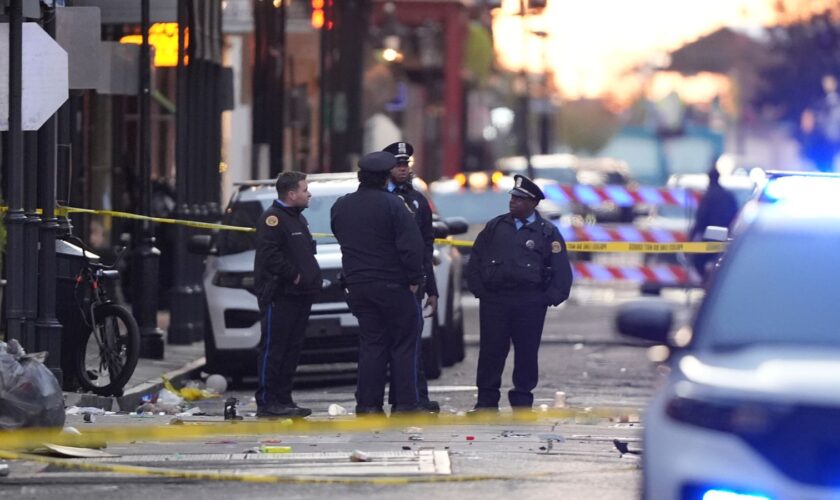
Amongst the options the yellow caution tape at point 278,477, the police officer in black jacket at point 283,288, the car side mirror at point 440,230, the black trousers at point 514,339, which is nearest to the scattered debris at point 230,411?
the police officer in black jacket at point 283,288

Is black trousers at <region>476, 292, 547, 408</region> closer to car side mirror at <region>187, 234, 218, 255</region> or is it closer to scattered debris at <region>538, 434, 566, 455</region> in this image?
scattered debris at <region>538, 434, 566, 455</region>

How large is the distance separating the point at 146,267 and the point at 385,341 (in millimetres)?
5497

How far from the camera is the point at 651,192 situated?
28.4 metres

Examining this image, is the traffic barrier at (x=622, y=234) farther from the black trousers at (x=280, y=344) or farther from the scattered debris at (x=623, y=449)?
the scattered debris at (x=623, y=449)

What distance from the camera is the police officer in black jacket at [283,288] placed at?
13.9m

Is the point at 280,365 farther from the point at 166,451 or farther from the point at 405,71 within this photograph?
the point at 405,71

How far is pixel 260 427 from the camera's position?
41.9 feet

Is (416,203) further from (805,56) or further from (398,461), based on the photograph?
(805,56)

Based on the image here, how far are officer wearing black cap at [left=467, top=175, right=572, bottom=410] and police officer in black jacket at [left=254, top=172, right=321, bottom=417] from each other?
117cm

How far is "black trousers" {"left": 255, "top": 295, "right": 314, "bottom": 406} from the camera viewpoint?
1395 cm

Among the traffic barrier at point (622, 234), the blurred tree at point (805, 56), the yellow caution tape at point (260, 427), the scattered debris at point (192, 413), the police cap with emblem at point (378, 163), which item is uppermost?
the blurred tree at point (805, 56)

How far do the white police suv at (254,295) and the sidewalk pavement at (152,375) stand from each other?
473mm

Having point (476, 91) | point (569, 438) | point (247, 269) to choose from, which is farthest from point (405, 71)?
point (569, 438)

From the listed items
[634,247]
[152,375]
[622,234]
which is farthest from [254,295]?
[622,234]
